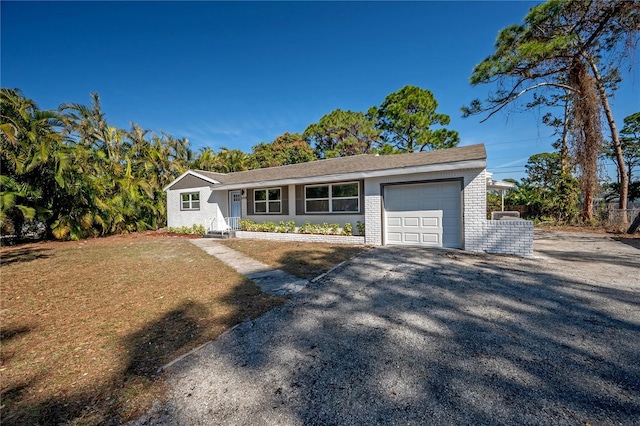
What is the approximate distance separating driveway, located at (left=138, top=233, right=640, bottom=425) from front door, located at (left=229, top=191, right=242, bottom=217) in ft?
35.5

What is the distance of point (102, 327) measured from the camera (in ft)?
A: 12.0

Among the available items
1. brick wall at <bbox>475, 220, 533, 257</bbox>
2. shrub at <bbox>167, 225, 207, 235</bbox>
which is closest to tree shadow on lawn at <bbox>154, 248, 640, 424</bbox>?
brick wall at <bbox>475, 220, 533, 257</bbox>

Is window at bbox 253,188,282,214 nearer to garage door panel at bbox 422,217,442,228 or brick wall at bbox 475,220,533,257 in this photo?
garage door panel at bbox 422,217,442,228

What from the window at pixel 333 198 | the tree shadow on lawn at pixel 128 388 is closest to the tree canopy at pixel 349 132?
the window at pixel 333 198

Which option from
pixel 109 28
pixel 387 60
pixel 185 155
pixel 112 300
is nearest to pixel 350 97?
pixel 387 60

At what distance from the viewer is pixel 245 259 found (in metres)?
7.95

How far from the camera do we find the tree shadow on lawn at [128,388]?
2098 mm

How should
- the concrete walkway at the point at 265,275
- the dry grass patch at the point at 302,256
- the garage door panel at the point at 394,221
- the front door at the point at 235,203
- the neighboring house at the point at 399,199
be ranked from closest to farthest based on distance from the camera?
1. the concrete walkway at the point at 265,275
2. the dry grass patch at the point at 302,256
3. the neighboring house at the point at 399,199
4. the garage door panel at the point at 394,221
5. the front door at the point at 235,203

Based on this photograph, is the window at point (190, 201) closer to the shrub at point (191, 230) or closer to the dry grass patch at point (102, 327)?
the shrub at point (191, 230)

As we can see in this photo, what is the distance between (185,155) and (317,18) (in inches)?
677

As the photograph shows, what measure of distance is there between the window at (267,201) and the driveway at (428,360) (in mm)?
8666

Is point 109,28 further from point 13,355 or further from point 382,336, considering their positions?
point 382,336

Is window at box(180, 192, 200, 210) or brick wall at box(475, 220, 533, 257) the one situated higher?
window at box(180, 192, 200, 210)

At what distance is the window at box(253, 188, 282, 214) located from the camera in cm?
1321
